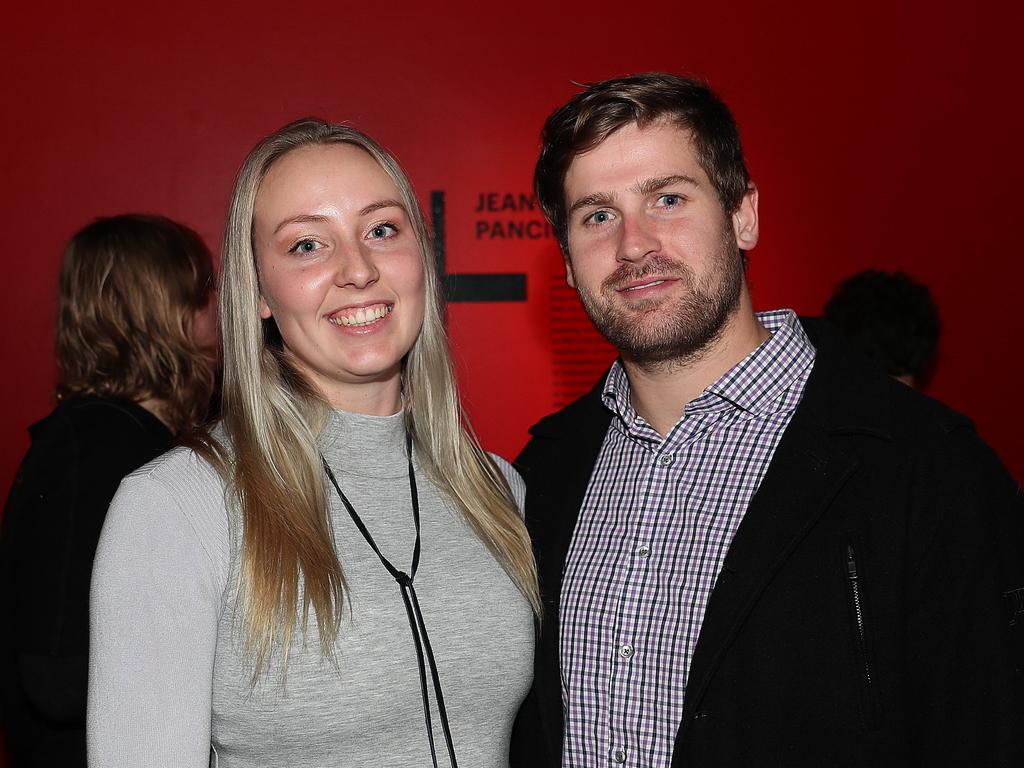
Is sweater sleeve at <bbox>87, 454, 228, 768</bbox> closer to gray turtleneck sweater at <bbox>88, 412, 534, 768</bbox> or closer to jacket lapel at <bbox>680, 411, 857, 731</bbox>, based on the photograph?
gray turtleneck sweater at <bbox>88, 412, 534, 768</bbox>

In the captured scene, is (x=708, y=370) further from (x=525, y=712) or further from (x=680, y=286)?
(x=525, y=712)

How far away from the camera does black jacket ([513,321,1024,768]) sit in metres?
1.59

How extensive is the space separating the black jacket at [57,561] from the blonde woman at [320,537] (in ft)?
1.49

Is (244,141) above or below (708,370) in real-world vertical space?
above

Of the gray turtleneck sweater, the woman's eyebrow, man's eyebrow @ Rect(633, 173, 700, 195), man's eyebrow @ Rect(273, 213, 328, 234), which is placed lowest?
the gray turtleneck sweater

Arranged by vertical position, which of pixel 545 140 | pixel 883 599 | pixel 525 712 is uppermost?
pixel 545 140

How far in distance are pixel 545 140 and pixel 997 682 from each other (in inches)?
53.2

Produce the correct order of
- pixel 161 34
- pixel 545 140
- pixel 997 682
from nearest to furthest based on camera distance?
pixel 997 682 < pixel 545 140 < pixel 161 34

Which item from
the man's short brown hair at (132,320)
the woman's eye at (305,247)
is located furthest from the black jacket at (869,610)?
the man's short brown hair at (132,320)

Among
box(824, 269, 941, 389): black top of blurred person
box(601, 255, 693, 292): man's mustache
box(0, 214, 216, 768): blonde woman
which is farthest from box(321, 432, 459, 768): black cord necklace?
box(824, 269, 941, 389): black top of blurred person

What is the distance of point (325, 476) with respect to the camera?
6.22 feet

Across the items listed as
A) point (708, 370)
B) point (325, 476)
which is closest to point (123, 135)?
point (325, 476)

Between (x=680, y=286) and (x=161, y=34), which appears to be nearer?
(x=680, y=286)

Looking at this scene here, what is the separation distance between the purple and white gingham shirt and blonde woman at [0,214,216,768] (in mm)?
907
